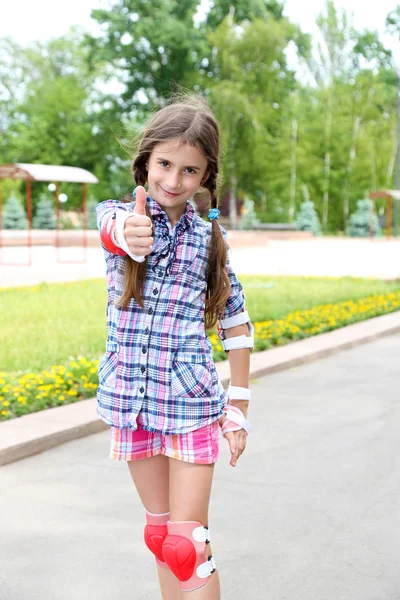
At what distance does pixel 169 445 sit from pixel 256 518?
6.00 feet

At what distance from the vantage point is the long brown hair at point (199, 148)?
246cm

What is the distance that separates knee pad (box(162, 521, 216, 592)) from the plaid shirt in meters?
0.28

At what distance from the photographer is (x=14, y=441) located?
203 inches

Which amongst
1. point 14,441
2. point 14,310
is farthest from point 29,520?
point 14,310

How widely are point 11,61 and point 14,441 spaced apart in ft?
198

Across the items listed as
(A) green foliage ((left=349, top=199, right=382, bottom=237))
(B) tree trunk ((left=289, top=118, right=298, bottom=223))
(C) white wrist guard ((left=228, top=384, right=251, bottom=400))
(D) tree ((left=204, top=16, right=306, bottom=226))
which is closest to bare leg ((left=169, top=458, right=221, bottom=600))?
(C) white wrist guard ((left=228, top=384, right=251, bottom=400))

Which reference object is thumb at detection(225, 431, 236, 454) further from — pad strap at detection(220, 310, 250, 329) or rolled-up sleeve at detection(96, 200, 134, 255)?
rolled-up sleeve at detection(96, 200, 134, 255)

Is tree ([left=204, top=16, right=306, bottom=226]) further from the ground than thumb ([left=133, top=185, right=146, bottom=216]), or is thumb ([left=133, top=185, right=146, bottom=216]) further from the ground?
tree ([left=204, top=16, right=306, bottom=226])

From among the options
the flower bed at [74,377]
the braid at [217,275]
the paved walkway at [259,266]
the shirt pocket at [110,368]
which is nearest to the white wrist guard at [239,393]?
the braid at [217,275]

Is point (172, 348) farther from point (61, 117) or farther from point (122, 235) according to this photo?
point (61, 117)

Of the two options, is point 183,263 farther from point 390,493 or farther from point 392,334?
point 392,334

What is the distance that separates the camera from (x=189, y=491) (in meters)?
2.45

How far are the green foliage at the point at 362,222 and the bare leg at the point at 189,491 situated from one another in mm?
45975

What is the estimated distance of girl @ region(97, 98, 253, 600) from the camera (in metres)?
2.45
